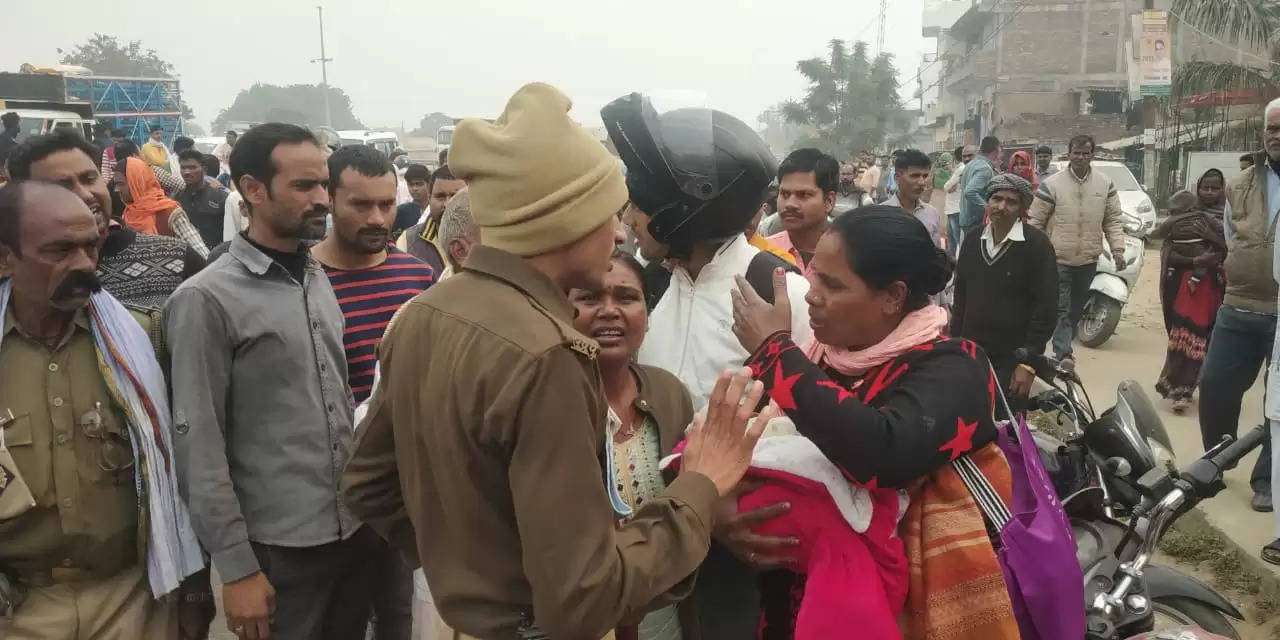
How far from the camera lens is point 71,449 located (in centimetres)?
218

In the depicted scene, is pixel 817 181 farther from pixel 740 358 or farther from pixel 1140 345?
pixel 1140 345

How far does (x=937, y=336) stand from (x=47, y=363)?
2054mm

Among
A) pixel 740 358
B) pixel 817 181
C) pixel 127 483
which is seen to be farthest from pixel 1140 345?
pixel 127 483

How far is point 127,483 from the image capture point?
7.38ft

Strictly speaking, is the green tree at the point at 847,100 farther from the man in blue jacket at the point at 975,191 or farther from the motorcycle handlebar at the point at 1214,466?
the motorcycle handlebar at the point at 1214,466

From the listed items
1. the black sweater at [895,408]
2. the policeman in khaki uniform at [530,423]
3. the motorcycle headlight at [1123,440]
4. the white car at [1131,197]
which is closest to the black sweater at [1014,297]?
the motorcycle headlight at [1123,440]

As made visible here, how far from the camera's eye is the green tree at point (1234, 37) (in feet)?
46.7

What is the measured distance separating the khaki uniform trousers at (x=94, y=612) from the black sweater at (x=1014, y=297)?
14.2ft

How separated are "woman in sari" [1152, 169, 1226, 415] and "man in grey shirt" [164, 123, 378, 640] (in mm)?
6090

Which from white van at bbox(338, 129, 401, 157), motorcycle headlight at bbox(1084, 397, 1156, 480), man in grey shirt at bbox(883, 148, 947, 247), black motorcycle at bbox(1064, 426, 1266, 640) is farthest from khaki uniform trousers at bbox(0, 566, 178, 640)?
white van at bbox(338, 129, 401, 157)

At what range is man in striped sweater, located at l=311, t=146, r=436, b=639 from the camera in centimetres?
294

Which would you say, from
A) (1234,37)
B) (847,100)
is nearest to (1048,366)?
(1234,37)

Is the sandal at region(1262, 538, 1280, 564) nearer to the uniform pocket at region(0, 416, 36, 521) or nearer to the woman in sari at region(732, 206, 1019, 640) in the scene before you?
the woman in sari at region(732, 206, 1019, 640)

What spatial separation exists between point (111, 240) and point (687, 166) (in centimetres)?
194
